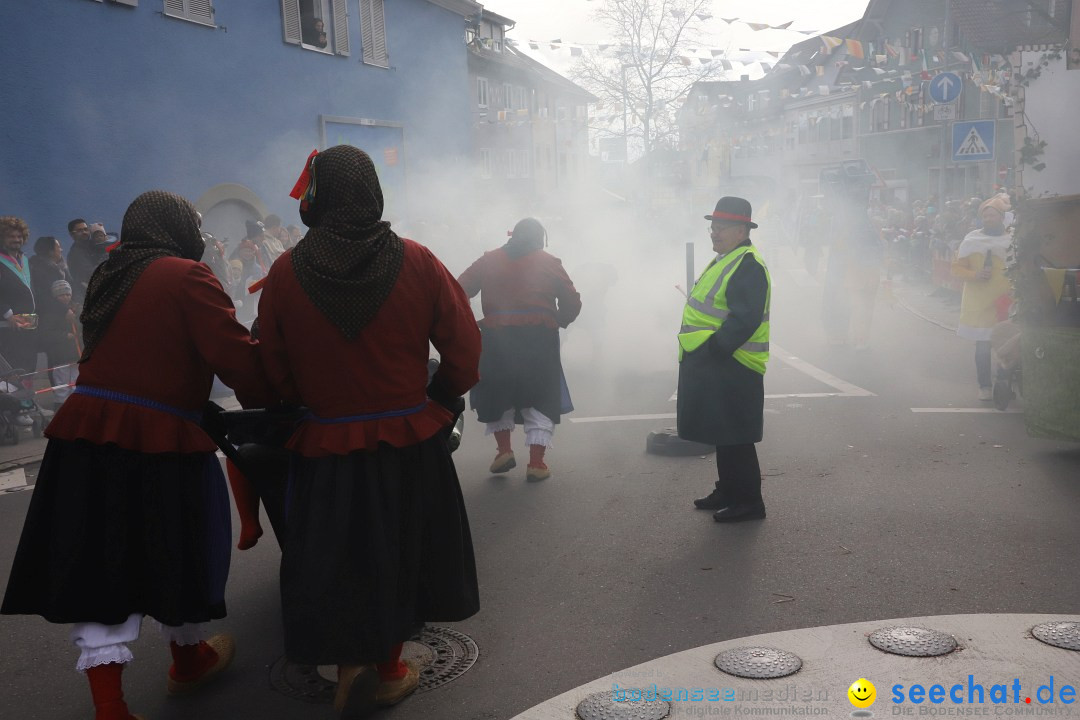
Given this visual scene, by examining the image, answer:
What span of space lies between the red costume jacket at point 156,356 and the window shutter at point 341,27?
16.8 m

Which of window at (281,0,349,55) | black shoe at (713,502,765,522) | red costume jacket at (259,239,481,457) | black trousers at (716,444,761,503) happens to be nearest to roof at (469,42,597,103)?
window at (281,0,349,55)

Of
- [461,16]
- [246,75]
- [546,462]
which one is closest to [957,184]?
[461,16]

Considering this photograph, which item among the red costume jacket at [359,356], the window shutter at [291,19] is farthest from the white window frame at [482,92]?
the red costume jacket at [359,356]

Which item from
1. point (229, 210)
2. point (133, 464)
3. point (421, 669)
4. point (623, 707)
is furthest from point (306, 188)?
point (229, 210)

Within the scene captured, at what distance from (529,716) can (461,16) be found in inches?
Answer: 928

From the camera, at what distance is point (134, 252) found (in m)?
3.52

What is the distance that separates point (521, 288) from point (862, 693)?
3.95 meters

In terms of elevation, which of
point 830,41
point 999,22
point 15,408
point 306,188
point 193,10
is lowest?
point 15,408

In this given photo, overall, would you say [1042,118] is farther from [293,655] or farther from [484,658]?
[293,655]

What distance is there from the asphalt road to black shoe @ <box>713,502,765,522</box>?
9 centimetres

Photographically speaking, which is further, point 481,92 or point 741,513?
point 481,92

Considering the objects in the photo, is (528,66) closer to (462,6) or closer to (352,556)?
(462,6)

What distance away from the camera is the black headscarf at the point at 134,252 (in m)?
3.48

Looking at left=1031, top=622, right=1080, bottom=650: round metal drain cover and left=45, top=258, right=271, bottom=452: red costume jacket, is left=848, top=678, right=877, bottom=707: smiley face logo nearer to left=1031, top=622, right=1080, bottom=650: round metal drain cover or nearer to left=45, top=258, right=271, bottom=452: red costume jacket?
left=1031, top=622, right=1080, bottom=650: round metal drain cover
